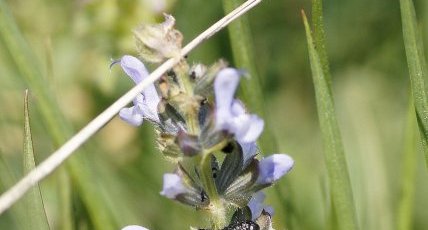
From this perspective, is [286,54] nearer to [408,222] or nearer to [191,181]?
[408,222]

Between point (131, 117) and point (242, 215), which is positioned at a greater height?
point (131, 117)

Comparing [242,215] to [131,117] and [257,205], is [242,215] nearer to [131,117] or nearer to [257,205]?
[257,205]

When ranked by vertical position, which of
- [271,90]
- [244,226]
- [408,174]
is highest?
[271,90]

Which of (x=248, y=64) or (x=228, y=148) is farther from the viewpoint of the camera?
(x=248, y=64)

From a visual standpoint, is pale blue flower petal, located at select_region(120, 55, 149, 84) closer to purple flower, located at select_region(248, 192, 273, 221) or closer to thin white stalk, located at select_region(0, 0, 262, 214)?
thin white stalk, located at select_region(0, 0, 262, 214)

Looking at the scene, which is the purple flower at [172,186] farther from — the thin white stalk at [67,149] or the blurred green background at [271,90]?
the blurred green background at [271,90]

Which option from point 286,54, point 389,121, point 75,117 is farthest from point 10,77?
point 389,121

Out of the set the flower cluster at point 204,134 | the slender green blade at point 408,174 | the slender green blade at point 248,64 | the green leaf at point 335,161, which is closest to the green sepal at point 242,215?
the flower cluster at point 204,134

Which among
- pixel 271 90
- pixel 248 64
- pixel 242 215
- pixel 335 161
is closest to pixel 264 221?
pixel 242 215
